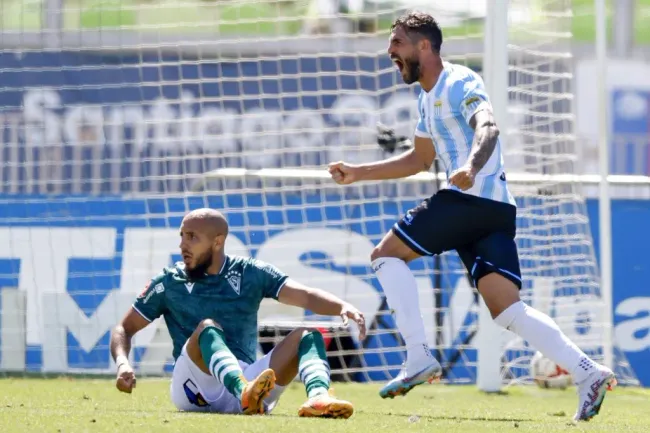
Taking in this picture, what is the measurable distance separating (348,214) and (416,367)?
4.60m

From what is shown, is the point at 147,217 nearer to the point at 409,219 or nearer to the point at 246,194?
the point at 246,194

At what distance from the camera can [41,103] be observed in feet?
35.2

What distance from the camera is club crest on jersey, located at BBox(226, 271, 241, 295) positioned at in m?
5.54

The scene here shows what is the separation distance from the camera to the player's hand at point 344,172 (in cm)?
595

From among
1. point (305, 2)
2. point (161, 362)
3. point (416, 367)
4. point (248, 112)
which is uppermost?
point (305, 2)

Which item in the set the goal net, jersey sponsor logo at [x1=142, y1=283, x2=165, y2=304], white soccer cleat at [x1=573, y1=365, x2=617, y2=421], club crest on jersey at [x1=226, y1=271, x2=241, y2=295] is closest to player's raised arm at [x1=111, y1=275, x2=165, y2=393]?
jersey sponsor logo at [x1=142, y1=283, x2=165, y2=304]

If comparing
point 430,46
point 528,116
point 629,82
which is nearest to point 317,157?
point 528,116

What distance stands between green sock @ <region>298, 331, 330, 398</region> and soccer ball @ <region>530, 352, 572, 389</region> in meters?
4.01

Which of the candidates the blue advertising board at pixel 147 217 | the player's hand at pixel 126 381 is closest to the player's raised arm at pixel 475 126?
the player's hand at pixel 126 381

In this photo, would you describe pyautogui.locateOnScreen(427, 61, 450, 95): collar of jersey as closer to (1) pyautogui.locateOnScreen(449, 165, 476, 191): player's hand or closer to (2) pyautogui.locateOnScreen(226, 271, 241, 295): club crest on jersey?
(1) pyautogui.locateOnScreen(449, 165, 476, 191): player's hand

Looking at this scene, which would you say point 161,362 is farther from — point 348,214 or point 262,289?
point 262,289

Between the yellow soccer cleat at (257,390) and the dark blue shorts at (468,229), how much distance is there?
3.52 feet

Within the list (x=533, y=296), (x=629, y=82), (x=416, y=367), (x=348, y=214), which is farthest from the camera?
(x=629, y=82)

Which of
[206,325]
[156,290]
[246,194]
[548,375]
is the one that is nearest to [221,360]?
[206,325]
